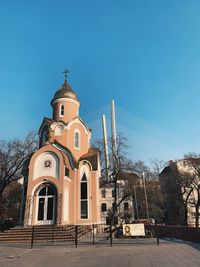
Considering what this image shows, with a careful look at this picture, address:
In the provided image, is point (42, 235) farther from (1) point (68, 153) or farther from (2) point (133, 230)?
(1) point (68, 153)

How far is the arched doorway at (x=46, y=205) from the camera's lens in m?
19.2

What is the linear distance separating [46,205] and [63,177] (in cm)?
275

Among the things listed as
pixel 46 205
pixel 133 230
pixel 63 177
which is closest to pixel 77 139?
pixel 63 177

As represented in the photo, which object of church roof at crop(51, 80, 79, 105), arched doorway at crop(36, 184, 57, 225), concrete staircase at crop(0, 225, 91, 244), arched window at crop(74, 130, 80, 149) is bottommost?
concrete staircase at crop(0, 225, 91, 244)

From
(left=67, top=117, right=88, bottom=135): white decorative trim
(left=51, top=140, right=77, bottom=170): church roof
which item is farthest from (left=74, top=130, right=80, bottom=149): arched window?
(left=51, top=140, right=77, bottom=170): church roof

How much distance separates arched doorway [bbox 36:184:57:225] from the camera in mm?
19172

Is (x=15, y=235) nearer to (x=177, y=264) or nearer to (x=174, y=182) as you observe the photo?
(x=177, y=264)

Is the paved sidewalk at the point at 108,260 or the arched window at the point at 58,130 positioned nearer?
the paved sidewalk at the point at 108,260

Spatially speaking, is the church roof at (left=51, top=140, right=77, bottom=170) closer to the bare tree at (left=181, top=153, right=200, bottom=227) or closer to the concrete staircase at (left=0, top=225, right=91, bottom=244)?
the concrete staircase at (left=0, top=225, right=91, bottom=244)

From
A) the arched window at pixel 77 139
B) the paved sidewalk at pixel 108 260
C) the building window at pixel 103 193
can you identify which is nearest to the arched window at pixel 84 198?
the arched window at pixel 77 139

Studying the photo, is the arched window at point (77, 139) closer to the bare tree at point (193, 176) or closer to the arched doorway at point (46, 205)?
the arched doorway at point (46, 205)

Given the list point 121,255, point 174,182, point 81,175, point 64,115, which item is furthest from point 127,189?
point 121,255

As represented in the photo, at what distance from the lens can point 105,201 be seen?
51.9m

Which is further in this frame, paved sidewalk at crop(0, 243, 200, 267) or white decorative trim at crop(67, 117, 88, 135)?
white decorative trim at crop(67, 117, 88, 135)
